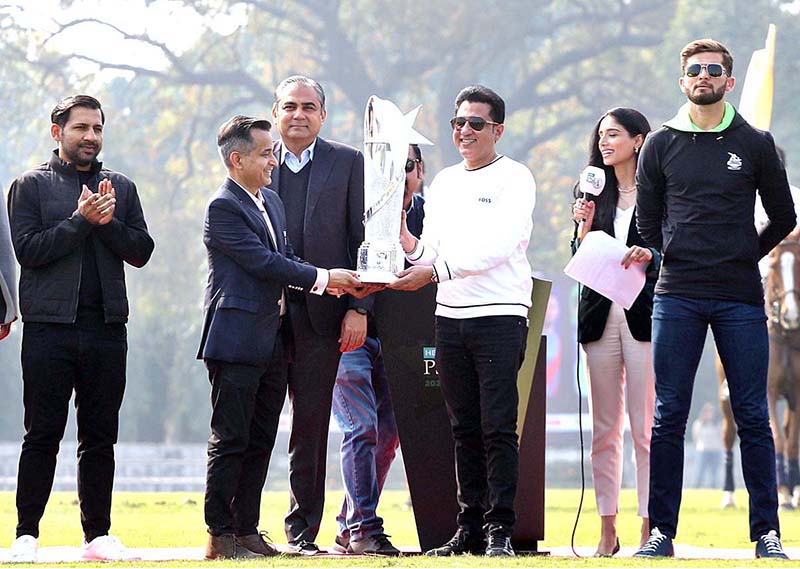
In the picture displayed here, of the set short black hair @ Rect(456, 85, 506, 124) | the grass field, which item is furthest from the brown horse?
short black hair @ Rect(456, 85, 506, 124)

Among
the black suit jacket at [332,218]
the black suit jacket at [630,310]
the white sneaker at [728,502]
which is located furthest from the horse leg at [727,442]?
the black suit jacket at [332,218]

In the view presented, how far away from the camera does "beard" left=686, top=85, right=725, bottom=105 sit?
20.6ft

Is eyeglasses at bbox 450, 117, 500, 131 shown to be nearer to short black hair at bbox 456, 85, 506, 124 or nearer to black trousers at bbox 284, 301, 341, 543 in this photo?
short black hair at bbox 456, 85, 506, 124

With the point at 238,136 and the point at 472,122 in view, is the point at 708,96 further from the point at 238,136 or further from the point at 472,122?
the point at 238,136

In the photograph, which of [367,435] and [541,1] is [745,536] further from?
[541,1]

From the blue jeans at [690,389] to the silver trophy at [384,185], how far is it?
1.20 meters

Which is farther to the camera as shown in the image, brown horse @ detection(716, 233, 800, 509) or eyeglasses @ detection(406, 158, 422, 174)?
brown horse @ detection(716, 233, 800, 509)

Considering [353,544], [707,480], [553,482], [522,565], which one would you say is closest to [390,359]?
[353,544]

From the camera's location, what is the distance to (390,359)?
278 inches

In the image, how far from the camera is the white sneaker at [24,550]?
6438 millimetres

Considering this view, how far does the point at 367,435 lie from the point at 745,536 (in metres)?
3.47

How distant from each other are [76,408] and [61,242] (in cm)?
73

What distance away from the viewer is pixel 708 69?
6293mm

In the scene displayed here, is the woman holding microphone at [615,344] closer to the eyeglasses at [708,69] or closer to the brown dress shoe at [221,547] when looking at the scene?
the eyeglasses at [708,69]
